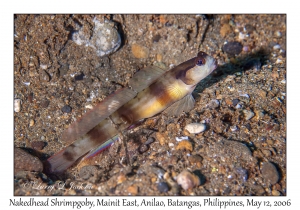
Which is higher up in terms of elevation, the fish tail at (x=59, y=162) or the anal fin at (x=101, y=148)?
the anal fin at (x=101, y=148)

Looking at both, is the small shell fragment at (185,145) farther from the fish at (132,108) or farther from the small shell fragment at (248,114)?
the small shell fragment at (248,114)

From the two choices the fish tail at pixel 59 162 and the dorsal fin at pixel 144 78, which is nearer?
the fish tail at pixel 59 162

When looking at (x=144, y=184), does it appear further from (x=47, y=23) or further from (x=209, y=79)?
(x=47, y=23)

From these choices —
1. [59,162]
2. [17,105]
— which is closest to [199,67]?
[59,162]

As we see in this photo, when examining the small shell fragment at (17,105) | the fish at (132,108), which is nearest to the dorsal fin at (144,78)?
the fish at (132,108)

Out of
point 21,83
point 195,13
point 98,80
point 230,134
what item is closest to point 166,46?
point 195,13

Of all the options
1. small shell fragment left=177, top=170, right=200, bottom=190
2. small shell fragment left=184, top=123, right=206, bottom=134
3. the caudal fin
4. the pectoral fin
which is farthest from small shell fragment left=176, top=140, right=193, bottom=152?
the caudal fin

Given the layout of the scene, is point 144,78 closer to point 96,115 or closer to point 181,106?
point 181,106

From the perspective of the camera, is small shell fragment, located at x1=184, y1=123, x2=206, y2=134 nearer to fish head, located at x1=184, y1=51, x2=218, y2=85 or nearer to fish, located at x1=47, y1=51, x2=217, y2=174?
fish, located at x1=47, y1=51, x2=217, y2=174
